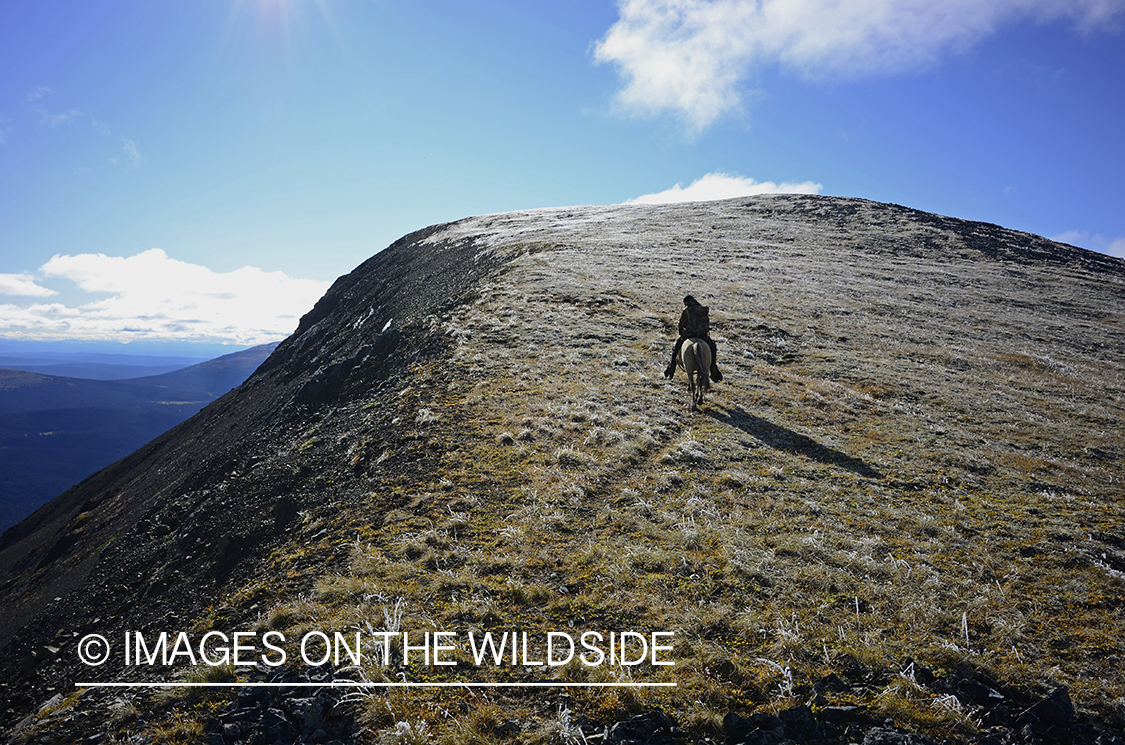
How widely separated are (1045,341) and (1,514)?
925ft

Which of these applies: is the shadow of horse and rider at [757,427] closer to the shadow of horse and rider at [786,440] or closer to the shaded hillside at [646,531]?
the shadow of horse and rider at [786,440]

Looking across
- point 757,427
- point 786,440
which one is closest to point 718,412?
point 757,427

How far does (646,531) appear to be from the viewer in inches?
349

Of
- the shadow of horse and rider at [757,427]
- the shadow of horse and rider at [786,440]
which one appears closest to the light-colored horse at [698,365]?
the shadow of horse and rider at [757,427]

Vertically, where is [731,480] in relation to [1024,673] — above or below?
above

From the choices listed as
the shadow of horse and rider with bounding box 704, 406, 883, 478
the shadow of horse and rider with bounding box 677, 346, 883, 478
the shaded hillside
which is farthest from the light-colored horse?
the shaded hillside

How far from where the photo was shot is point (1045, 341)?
27.6 meters

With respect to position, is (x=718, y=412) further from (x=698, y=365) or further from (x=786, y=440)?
(x=786, y=440)

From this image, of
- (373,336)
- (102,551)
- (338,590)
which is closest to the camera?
(338,590)

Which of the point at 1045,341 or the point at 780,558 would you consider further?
the point at 1045,341

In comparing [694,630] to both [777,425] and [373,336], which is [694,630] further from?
[373,336]

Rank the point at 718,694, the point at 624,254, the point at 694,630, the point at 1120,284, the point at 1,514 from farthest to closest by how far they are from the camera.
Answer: the point at 1,514 < the point at 1120,284 < the point at 624,254 < the point at 694,630 < the point at 718,694

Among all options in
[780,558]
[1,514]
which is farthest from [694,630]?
[1,514]

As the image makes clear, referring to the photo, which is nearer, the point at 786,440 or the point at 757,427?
the point at 786,440
